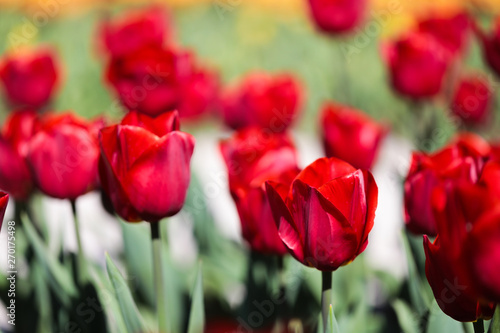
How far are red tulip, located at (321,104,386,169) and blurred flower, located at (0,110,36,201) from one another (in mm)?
550

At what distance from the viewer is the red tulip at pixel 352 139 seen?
116 cm

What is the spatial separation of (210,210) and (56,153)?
1.94 ft

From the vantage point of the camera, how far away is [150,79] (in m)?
1.23

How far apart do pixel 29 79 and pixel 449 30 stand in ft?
3.95

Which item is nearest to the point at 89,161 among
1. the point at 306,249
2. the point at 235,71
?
the point at 306,249

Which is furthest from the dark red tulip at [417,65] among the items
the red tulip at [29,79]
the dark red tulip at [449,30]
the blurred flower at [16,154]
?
the blurred flower at [16,154]

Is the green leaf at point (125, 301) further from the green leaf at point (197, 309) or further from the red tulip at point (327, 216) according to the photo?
the red tulip at point (327, 216)

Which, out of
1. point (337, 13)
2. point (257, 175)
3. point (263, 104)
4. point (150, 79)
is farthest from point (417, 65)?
point (257, 175)

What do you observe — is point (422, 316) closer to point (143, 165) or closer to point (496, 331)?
point (496, 331)

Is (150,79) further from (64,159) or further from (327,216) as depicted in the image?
(327,216)

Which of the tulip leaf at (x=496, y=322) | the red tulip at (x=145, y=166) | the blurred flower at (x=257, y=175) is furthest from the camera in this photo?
the blurred flower at (x=257, y=175)

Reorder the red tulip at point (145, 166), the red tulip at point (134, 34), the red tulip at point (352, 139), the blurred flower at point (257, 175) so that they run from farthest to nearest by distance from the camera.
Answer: the red tulip at point (134, 34)
the red tulip at point (352, 139)
the blurred flower at point (257, 175)
the red tulip at point (145, 166)

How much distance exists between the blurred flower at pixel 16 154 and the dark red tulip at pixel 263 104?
501mm

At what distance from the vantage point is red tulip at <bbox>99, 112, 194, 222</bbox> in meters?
0.70
